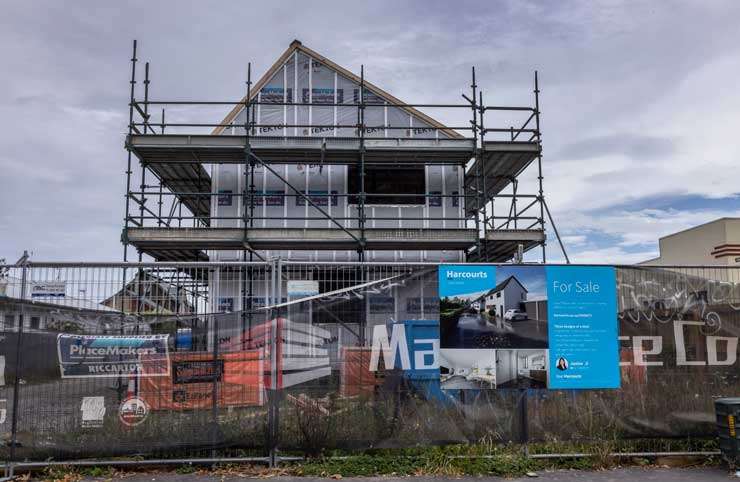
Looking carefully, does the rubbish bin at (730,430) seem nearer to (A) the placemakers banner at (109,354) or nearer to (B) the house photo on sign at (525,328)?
(B) the house photo on sign at (525,328)

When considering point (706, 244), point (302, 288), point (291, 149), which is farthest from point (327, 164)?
point (706, 244)

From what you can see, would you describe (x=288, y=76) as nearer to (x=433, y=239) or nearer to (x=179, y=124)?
(x=179, y=124)

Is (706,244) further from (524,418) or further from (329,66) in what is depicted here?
(524,418)

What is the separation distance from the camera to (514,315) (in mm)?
7582

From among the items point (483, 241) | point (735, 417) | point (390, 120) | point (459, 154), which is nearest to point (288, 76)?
point (390, 120)

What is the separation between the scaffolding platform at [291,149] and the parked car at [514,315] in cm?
972

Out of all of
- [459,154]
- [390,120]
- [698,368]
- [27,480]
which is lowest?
[27,480]

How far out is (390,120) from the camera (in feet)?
60.2

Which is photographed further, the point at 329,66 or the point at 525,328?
the point at 329,66

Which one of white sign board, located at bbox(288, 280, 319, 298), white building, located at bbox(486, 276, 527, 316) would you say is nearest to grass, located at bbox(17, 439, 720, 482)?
white building, located at bbox(486, 276, 527, 316)

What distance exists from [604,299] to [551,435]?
1903 millimetres

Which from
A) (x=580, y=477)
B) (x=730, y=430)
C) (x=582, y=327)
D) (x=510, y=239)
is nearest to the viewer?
(x=580, y=477)

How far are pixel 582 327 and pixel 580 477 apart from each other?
1.83 metres

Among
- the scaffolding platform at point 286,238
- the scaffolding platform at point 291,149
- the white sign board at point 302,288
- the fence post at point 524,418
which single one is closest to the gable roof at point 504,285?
the fence post at point 524,418
